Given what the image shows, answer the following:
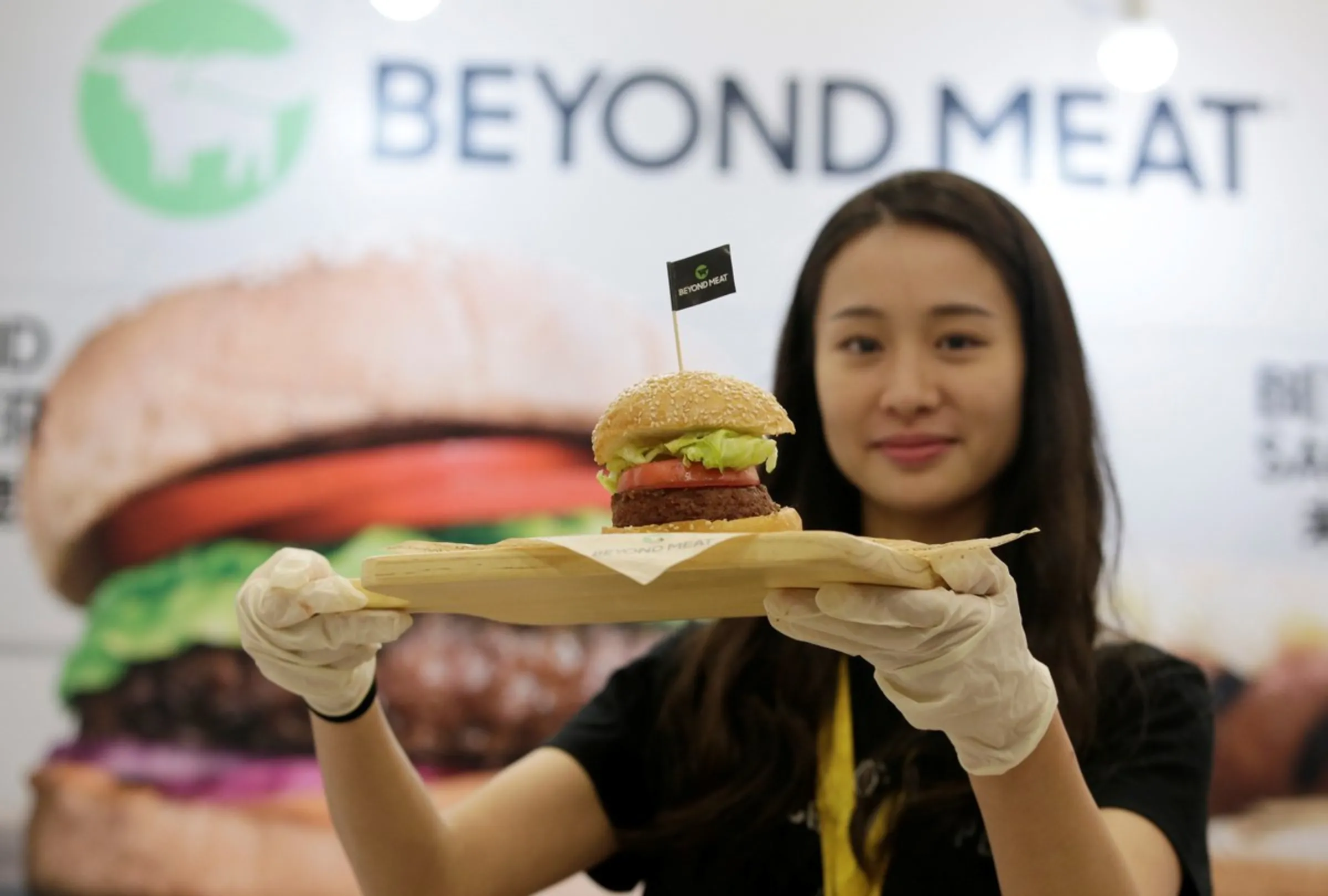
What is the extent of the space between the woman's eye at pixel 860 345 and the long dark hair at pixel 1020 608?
0.62 ft

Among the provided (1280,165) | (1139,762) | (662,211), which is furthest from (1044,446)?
(1280,165)

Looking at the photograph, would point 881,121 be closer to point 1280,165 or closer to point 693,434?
point 1280,165

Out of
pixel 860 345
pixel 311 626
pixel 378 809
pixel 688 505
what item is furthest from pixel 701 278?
pixel 378 809

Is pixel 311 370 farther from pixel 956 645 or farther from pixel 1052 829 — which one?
pixel 1052 829

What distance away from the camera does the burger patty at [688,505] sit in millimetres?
1841

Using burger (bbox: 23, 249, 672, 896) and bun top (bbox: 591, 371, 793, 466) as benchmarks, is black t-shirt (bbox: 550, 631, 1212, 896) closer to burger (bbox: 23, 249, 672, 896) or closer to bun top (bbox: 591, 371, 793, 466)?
bun top (bbox: 591, 371, 793, 466)

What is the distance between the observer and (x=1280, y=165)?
13.3 feet

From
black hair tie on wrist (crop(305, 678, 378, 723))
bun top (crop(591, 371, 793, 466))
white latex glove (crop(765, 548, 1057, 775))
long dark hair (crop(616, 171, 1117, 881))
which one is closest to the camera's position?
white latex glove (crop(765, 548, 1057, 775))

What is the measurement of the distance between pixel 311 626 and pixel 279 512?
6.65 ft

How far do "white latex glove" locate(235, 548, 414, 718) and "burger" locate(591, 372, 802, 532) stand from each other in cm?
38

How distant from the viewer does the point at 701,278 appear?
1818 mm

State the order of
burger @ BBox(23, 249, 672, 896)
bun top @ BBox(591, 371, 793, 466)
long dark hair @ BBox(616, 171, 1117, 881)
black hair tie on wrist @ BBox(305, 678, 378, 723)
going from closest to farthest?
bun top @ BBox(591, 371, 793, 466), black hair tie on wrist @ BBox(305, 678, 378, 723), long dark hair @ BBox(616, 171, 1117, 881), burger @ BBox(23, 249, 672, 896)

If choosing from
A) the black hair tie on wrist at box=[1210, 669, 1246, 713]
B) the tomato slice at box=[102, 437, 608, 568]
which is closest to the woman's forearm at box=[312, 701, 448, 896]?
the tomato slice at box=[102, 437, 608, 568]

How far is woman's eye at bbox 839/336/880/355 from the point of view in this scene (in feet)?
7.25
